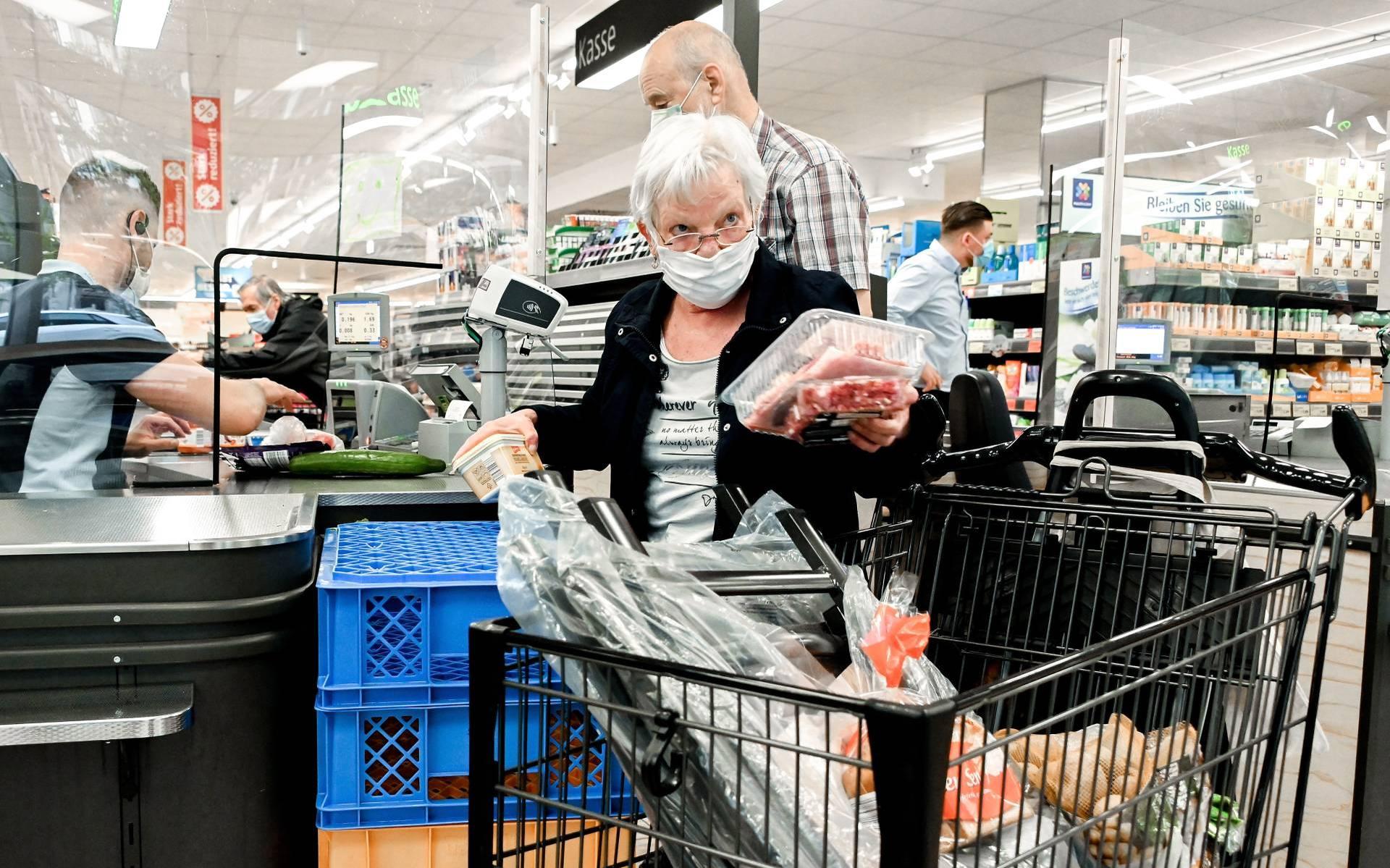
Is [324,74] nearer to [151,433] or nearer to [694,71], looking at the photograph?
[151,433]

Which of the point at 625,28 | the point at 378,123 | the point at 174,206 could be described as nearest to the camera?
the point at 625,28

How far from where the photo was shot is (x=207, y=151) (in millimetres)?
4203

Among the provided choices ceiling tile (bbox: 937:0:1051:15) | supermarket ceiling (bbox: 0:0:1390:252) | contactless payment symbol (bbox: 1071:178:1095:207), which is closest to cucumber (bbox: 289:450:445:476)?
supermarket ceiling (bbox: 0:0:1390:252)

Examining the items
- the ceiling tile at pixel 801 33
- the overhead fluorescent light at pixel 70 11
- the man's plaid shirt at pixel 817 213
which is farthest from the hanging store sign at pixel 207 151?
the ceiling tile at pixel 801 33

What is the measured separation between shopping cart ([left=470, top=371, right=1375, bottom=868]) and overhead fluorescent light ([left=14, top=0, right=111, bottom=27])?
339 cm

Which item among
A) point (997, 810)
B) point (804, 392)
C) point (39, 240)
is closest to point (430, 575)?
point (804, 392)

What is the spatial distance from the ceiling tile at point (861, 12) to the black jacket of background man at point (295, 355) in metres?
4.78

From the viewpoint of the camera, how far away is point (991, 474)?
2.25 metres

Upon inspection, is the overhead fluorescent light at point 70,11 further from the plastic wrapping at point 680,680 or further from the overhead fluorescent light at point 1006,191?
the overhead fluorescent light at point 1006,191

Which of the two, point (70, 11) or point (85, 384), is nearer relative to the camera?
point (85, 384)

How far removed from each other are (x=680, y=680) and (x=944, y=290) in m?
4.91

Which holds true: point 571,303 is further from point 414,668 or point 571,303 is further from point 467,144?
point 414,668

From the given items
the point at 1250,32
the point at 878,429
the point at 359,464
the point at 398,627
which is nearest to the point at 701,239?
the point at 878,429

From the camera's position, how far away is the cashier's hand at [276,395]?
2.45m
